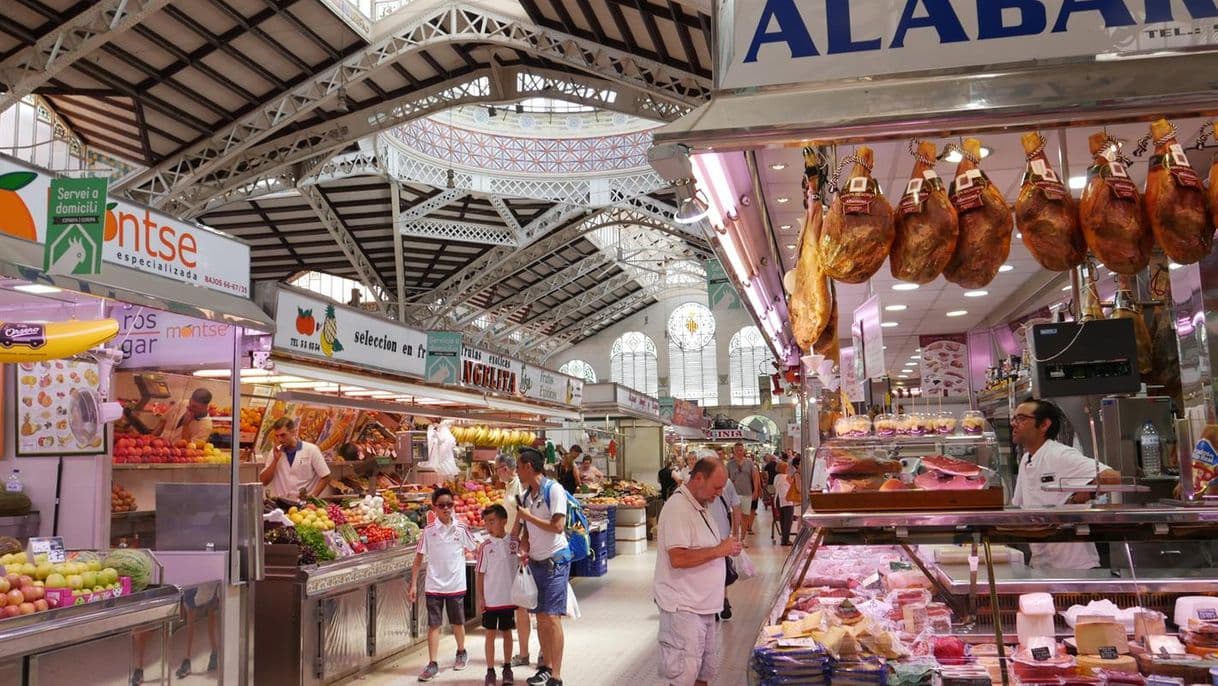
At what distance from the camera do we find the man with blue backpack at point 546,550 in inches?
240

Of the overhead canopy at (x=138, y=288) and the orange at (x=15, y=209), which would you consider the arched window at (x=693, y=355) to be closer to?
the overhead canopy at (x=138, y=288)

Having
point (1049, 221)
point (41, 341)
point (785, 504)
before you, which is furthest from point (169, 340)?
point (785, 504)

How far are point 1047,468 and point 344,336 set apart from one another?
16.6 ft

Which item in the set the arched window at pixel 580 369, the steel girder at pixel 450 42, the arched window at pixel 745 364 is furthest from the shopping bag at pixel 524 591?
the arched window at pixel 580 369

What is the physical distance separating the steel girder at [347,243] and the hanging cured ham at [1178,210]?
691 inches

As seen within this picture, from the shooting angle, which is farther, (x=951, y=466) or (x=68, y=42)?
(x=68, y=42)

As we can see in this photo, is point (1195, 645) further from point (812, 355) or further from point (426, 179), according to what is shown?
point (426, 179)

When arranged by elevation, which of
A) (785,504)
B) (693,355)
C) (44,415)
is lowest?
(785,504)

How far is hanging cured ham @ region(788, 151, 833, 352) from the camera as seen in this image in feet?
10.3

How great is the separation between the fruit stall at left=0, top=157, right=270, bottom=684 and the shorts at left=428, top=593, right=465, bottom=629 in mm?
1679

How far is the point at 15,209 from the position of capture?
374 cm

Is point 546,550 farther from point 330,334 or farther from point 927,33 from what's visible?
point 927,33

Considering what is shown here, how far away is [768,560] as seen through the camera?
13289 mm

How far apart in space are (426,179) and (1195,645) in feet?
62.4
